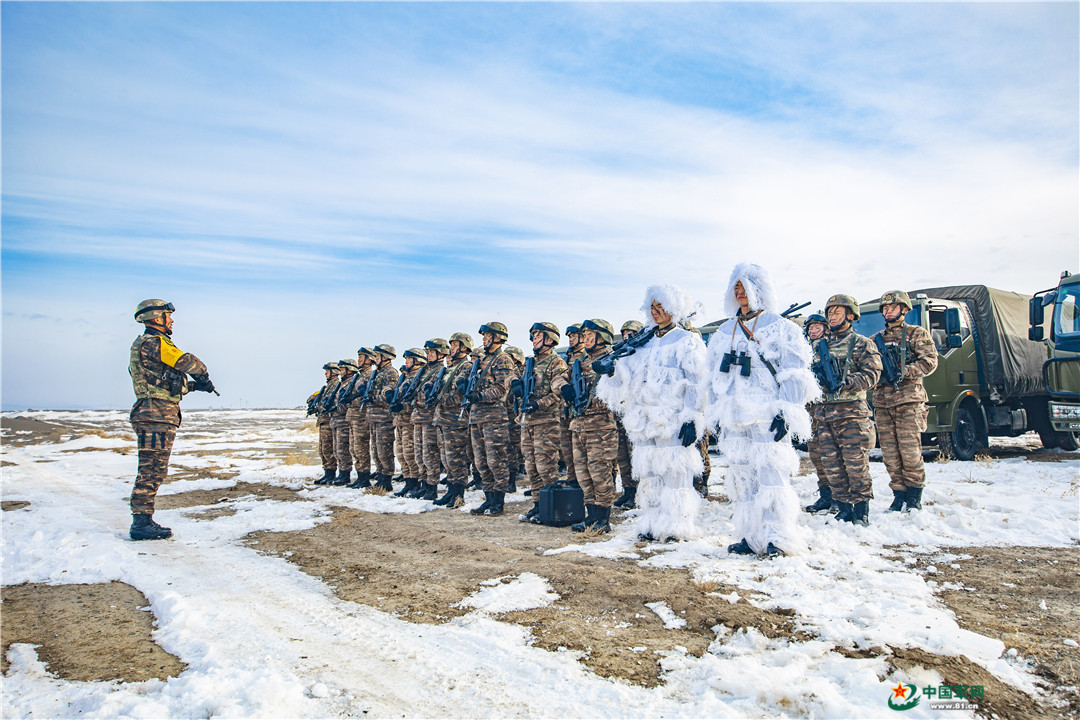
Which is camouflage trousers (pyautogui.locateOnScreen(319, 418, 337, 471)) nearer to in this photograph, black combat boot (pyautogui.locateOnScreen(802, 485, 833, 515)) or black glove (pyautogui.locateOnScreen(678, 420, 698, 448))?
black glove (pyautogui.locateOnScreen(678, 420, 698, 448))

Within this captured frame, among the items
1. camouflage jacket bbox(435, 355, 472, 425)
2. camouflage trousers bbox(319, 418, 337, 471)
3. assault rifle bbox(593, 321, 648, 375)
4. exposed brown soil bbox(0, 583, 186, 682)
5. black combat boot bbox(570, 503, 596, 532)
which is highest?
assault rifle bbox(593, 321, 648, 375)

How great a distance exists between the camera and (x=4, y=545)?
6.36 meters

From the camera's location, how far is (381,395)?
1057 cm

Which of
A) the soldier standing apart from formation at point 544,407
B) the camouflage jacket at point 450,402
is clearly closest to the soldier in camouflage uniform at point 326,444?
the camouflage jacket at point 450,402

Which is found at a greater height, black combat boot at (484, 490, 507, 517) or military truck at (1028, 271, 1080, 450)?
military truck at (1028, 271, 1080, 450)

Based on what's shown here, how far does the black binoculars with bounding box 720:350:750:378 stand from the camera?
204 inches

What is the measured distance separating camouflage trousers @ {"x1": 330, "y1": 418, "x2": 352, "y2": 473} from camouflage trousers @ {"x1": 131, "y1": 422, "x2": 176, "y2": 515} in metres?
4.46

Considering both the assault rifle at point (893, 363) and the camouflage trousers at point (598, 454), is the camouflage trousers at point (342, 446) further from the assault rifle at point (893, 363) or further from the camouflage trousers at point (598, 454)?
the assault rifle at point (893, 363)

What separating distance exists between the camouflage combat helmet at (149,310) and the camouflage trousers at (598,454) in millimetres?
5030

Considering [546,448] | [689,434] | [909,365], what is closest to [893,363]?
[909,365]

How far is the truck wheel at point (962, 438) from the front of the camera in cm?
1033

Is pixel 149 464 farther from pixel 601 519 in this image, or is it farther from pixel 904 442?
pixel 904 442

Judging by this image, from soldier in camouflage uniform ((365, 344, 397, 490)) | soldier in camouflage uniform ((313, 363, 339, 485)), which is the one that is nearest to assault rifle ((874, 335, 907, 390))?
soldier in camouflage uniform ((365, 344, 397, 490))

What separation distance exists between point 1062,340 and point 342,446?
41.4 ft
